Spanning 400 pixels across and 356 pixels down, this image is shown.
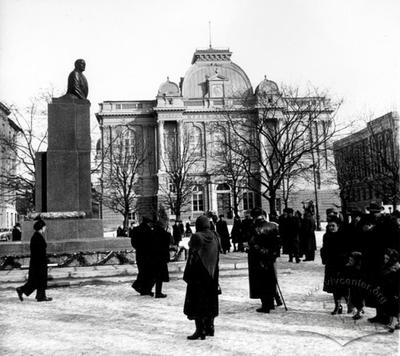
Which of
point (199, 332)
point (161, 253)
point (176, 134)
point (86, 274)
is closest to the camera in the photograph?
point (199, 332)

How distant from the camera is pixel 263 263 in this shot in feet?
23.7

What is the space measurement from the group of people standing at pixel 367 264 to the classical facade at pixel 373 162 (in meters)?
1.71

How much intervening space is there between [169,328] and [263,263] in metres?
1.89

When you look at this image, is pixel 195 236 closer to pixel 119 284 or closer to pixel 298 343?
pixel 298 343

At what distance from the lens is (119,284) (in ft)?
33.8

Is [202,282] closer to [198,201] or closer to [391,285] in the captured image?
[391,285]

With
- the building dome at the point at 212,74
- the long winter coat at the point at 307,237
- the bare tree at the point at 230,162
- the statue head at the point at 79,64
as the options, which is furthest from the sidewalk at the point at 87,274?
the building dome at the point at 212,74

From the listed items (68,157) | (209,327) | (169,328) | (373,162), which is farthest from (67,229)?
(373,162)

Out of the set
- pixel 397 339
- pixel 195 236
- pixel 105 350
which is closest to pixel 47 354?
pixel 105 350

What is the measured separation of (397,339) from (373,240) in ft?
4.36

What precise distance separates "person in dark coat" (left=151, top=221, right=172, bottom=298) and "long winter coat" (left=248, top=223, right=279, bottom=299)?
2214 mm

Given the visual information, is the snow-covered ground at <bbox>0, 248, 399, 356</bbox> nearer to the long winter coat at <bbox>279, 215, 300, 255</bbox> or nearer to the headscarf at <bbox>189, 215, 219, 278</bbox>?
the headscarf at <bbox>189, 215, 219, 278</bbox>

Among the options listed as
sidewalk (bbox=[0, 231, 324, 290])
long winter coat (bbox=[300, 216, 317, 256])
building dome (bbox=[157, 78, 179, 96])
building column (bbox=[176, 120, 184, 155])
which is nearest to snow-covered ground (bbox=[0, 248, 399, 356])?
sidewalk (bbox=[0, 231, 324, 290])

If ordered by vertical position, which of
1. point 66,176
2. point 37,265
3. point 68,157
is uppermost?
point 68,157
